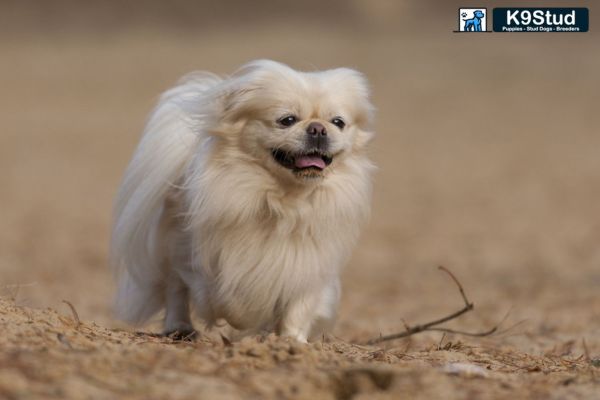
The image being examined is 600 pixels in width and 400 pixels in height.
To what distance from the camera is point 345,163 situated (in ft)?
17.8

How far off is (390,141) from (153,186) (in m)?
18.0

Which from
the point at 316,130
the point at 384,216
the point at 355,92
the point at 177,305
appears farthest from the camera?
the point at 384,216

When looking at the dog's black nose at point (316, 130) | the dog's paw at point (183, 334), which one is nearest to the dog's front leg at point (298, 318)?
the dog's paw at point (183, 334)

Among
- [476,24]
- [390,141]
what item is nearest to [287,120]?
[476,24]

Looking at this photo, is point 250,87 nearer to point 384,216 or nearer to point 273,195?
point 273,195

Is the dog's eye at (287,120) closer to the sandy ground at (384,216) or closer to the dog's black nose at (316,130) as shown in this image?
the dog's black nose at (316,130)

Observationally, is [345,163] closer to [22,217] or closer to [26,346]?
[26,346]

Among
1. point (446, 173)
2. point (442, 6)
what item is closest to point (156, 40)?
point (442, 6)

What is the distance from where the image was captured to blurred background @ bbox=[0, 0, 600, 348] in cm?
1073

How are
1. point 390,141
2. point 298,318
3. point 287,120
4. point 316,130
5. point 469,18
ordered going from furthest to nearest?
point 390,141 < point 469,18 < point 298,318 < point 287,120 < point 316,130

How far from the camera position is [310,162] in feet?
17.0

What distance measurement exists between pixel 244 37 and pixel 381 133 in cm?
1182

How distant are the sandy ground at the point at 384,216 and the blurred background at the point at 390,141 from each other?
0.07m

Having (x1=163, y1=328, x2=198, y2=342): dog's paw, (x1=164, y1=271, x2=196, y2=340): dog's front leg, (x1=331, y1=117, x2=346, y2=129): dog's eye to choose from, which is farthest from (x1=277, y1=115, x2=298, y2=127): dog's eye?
(x1=163, y1=328, x2=198, y2=342): dog's paw
